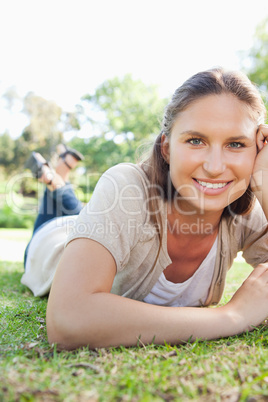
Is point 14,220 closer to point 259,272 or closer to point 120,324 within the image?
point 259,272

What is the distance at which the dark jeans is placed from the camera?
4383mm

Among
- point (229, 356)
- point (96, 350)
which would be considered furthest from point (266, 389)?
point (96, 350)

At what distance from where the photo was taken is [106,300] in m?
1.71

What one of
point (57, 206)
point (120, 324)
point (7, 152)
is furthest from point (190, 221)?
point (7, 152)

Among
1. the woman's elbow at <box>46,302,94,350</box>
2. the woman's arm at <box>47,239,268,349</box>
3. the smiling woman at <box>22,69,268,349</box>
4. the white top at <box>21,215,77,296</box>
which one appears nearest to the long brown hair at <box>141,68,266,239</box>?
the smiling woman at <box>22,69,268,349</box>

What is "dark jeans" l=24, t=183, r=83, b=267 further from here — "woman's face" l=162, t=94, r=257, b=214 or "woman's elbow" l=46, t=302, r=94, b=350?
"woman's elbow" l=46, t=302, r=94, b=350

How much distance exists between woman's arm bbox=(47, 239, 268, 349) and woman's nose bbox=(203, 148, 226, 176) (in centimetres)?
76

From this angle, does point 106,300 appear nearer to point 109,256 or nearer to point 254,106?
point 109,256

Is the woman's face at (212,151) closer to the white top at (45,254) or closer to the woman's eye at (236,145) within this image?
the woman's eye at (236,145)

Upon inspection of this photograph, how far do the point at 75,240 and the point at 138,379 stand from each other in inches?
31.0

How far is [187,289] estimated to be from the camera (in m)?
2.60

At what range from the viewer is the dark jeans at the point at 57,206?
438 centimetres

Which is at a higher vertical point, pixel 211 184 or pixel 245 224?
pixel 211 184

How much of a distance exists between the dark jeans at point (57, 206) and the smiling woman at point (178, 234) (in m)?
2.05
